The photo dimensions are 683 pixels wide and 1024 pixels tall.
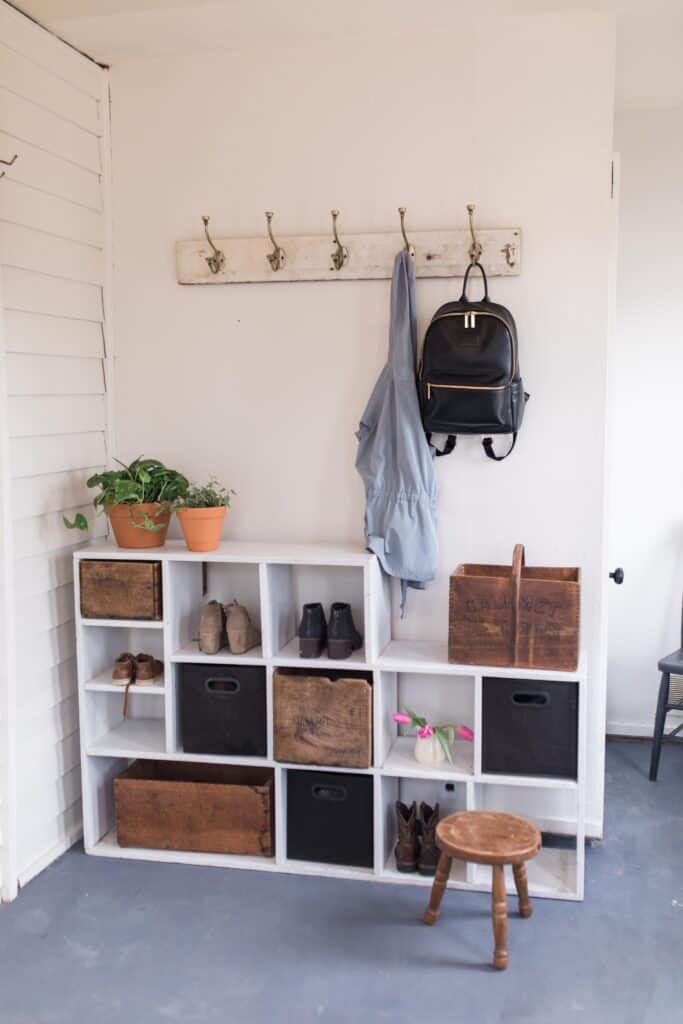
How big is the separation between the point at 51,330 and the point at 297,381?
77 cm

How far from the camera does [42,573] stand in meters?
3.08

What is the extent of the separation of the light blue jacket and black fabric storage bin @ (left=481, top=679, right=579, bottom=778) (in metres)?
0.45

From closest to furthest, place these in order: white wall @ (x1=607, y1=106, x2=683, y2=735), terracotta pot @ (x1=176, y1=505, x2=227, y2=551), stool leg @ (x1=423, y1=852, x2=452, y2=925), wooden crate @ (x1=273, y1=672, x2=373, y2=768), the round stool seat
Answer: the round stool seat < stool leg @ (x1=423, y1=852, x2=452, y2=925) < wooden crate @ (x1=273, y1=672, x2=373, y2=768) < terracotta pot @ (x1=176, y1=505, x2=227, y2=551) < white wall @ (x1=607, y1=106, x2=683, y2=735)

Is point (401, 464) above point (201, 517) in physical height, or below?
above

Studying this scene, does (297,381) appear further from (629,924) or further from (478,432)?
(629,924)

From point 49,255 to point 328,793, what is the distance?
1814mm

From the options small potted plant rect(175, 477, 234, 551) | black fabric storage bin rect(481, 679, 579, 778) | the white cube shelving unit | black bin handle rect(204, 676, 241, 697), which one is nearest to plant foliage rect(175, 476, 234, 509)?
small potted plant rect(175, 477, 234, 551)

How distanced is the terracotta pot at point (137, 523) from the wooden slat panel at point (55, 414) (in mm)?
302

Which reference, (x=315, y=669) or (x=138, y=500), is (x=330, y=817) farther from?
(x=138, y=500)

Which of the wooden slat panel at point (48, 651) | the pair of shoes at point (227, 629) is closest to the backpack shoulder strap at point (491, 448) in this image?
the pair of shoes at point (227, 629)

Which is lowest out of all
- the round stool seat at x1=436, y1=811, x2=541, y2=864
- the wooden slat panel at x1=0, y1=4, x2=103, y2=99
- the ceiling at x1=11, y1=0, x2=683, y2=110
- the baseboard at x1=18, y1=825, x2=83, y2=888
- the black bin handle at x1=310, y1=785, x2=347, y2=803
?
the baseboard at x1=18, y1=825, x2=83, y2=888

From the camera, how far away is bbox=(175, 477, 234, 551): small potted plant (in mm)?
3074

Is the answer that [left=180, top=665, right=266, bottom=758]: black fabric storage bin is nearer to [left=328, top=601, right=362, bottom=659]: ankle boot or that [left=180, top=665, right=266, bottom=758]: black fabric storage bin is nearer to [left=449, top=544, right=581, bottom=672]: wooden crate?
[left=328, top=601, right=362, bottom=659]: ankle boot

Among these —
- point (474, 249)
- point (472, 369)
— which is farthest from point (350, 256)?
point (472, 369)
